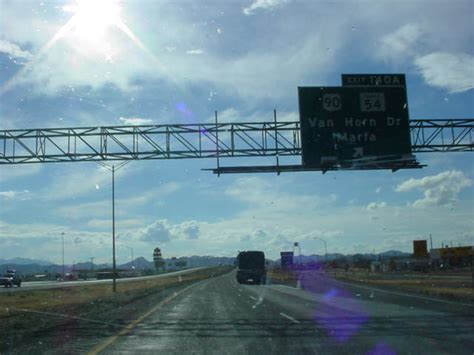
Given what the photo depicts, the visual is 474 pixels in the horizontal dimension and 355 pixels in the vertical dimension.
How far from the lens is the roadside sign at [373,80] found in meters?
27.0

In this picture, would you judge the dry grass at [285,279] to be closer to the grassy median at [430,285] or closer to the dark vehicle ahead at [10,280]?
the grassy median at [430,285]

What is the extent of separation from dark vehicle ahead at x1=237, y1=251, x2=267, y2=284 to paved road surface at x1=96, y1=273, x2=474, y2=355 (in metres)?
40.3

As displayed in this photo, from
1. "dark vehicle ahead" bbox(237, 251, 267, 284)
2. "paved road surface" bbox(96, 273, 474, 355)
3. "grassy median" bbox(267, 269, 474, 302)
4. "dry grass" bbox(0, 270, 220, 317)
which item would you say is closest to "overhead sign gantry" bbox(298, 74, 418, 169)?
"paved road surface" bbox(96, 273, 474, 355)

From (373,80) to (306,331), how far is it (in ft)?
45.8

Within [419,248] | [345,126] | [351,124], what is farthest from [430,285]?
[419,248]

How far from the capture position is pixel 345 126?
1057 inches

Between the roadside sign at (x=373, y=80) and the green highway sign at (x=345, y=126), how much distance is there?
236mm

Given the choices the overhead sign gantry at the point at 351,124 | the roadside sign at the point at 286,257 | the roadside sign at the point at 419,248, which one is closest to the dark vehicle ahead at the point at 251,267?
the roadside sign at the point at 286,257

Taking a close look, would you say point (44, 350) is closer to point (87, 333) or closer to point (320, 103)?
point (87, 333)

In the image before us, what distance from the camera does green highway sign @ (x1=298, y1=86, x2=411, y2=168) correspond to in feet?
87.9

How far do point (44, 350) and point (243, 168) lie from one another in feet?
49.8

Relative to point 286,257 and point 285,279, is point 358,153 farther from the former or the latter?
point 286,257

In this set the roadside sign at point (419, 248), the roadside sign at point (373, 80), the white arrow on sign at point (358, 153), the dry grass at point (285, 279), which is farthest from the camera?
the roadside sign at point (419, 248)

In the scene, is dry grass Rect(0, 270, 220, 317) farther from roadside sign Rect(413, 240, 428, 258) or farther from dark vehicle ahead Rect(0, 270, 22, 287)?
roadside sign Rect(413, 240, 428, 258)
